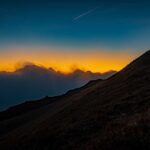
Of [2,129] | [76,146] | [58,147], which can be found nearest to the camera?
[76,146]

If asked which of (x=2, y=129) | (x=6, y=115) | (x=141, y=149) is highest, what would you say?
(x=6, y=115)

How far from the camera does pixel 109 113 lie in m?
25.8

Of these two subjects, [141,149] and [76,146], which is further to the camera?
[76,146]

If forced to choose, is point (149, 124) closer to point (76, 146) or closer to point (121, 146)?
point (121, 146)

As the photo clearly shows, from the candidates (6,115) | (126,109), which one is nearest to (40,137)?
(126,109)

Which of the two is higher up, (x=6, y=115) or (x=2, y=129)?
(x=6, y=115)

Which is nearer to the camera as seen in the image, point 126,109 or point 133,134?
point 133,134

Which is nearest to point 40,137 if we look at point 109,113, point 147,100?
point 109,113

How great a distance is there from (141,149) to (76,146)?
7.31m

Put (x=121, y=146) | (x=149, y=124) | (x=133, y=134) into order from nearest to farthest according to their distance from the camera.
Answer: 1. (x=121, y=146)
2. (x=133, y=134)
3. (x=149, y=124)

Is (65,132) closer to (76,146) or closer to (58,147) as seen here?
(58,147)

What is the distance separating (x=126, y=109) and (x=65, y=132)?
6941 millimetres

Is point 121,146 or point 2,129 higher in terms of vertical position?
point 2,129

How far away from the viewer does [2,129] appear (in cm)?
5700
